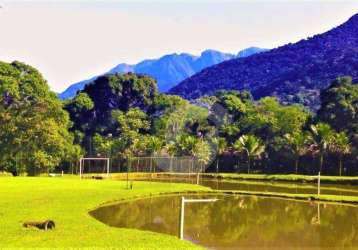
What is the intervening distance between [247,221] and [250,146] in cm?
4193

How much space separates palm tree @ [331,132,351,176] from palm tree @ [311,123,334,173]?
0.65 m

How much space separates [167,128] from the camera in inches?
3125

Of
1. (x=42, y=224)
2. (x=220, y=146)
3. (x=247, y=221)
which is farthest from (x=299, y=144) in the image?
(x=42, y=224)

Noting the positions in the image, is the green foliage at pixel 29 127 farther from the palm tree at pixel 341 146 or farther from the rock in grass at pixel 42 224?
the rock in grass at pixel 42 224

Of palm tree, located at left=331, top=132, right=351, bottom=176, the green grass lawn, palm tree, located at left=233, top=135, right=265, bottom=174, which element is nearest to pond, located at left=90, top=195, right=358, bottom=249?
the green grass lawn

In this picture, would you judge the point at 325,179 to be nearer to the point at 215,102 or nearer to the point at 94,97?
the point at 215,102

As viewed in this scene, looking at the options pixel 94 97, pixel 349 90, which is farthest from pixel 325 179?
pixel 94 97

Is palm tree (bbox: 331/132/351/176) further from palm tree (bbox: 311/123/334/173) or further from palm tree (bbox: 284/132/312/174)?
palm tree (bbox: 284/132/312/174)

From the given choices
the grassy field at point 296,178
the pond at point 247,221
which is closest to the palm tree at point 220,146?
the grassy field at point 296,178

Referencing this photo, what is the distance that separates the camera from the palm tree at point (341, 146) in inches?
2402

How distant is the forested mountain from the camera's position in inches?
5325

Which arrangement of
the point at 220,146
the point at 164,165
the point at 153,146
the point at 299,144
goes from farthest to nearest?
the point at 220,146 < the point at 153,146 < the point at 164,165 < the point at 299,144

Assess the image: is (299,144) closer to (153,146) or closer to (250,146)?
(250,146)

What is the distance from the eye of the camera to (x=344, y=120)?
68.2 m
